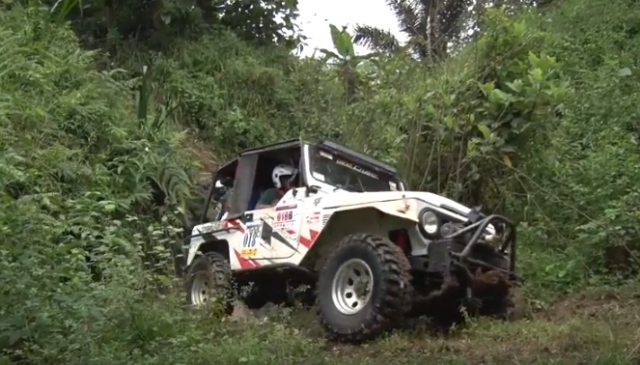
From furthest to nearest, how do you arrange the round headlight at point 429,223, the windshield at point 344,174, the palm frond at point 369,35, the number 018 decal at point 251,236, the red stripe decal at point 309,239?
the palm frond at point 369,35 < the number 018 decal at point 251,236 < the windshield at point 344,174 < the red stripe decal at point 309,239 < the round headlight at point 429,223

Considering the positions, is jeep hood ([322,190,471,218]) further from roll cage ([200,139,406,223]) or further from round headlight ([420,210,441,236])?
roll cage ([200,139,406,223])

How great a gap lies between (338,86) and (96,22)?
4.40 m

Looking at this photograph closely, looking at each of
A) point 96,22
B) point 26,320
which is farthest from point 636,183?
point 96,22

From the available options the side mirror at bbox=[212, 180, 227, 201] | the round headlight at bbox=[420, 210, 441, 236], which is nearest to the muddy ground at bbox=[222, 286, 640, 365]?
the round headlight at bbox=[420, 210, 441, 236]

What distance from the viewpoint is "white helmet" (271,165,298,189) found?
8.79m

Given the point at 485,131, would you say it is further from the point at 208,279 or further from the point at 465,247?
the point at 208,279

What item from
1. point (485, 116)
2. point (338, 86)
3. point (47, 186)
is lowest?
point (47, 186)

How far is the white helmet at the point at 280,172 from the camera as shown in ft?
28.8

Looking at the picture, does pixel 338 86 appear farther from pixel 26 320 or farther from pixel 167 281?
pixel 26 320

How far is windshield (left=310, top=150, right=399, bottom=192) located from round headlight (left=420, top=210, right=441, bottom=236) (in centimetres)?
139

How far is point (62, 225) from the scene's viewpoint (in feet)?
25.4

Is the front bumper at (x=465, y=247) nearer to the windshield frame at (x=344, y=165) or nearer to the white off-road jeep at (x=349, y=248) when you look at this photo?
the white off-road jeep at (x=349, y=248)

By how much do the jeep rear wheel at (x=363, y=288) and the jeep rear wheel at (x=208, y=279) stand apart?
1.23 m

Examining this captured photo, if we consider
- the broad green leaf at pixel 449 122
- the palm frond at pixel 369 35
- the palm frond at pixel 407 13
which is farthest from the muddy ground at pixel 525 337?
the palm frond at pixel 369 35
